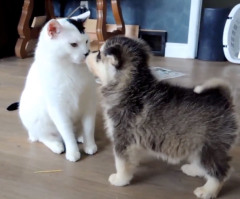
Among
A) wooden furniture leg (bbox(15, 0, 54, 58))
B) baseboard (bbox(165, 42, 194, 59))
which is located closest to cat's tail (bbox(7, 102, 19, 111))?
wooden furniture leg (bbox(15, 0, 54, 58))

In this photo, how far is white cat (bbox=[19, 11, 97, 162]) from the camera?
3.89ft

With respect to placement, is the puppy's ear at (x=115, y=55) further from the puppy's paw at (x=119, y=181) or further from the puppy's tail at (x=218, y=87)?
the puppy's paw at (x=119, y=181)

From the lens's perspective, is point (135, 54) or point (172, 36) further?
point (172, 36)

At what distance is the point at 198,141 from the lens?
987mm

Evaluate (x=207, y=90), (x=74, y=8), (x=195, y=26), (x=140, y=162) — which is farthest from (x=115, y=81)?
(x=74, y=8)

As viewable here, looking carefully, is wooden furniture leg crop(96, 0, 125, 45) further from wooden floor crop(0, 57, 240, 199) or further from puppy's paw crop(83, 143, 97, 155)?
puppy's paw crop(83, 143, 97, 155)

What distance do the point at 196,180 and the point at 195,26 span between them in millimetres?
2093

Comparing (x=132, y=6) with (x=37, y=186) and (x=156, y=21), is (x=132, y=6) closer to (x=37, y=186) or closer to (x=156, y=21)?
(x=156, y=21)

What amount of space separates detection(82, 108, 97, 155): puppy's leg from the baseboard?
6.35 ft

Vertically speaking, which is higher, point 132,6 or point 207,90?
point 132,6

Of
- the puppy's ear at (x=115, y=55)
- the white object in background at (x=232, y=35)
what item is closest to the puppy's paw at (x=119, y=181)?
the puppy's ear at (x=115, y=55)

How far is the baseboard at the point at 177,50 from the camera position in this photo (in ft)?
10.1

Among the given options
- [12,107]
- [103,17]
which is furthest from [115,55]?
[103,17]

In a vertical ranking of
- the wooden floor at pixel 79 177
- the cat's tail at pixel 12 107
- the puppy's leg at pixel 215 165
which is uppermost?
the puppy's leg at pixel 215 165
